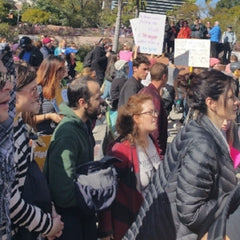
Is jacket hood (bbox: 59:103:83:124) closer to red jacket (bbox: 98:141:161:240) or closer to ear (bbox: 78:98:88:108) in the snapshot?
ear (bbox: 78:98:88:108)

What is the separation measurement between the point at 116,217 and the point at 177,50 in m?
4.77

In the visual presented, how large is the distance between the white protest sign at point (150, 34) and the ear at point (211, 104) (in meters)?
4.58

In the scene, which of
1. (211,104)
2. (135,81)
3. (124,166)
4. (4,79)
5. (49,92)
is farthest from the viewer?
(135,81)

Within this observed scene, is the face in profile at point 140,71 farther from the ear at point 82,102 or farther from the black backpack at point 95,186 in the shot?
the black backpack at point 95,186

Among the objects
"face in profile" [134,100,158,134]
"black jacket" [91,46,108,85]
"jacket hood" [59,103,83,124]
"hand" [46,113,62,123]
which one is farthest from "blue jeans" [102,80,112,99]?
"jacket hood" [59,103,83,124]

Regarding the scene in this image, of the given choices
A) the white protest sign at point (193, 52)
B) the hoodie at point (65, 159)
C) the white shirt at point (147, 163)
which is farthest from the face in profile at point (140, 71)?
the hoodie at point (65, 159)

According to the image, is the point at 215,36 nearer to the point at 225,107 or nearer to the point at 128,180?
the point at 128,180

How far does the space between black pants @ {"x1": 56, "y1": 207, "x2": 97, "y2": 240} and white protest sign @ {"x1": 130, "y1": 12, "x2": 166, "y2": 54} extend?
4.62 m

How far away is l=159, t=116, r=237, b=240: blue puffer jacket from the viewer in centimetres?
222

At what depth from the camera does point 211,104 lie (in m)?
2.72

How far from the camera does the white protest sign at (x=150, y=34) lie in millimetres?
7230

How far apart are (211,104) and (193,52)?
466cm

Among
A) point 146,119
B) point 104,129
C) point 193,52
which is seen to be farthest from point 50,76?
point 104,129

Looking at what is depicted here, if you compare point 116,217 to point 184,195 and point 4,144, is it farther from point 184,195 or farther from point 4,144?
point 4,144
